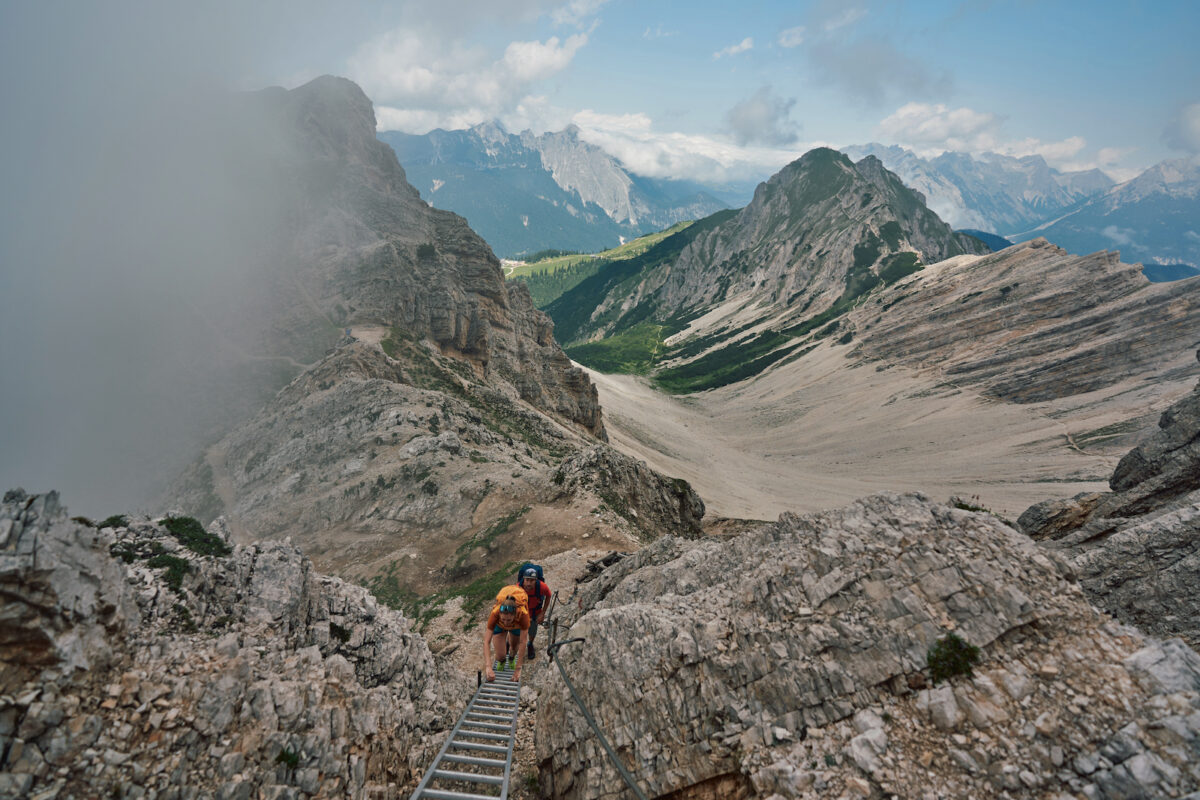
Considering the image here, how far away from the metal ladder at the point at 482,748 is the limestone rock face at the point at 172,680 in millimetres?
970

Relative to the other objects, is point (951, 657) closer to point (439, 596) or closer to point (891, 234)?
point (439, 596)

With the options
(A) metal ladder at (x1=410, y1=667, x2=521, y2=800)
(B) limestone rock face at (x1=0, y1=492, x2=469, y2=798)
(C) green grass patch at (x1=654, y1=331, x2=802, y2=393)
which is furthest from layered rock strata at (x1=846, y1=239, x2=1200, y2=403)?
(B) limestone rock face at (x1=0, y1=492, x2=469, y2=798)

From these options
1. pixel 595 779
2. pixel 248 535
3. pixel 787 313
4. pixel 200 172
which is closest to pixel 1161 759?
pixel 595 779

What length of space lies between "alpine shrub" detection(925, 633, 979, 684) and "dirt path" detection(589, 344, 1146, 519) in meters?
54.5

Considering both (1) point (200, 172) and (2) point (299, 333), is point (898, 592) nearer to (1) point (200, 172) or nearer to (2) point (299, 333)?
(2) point (299, 333)

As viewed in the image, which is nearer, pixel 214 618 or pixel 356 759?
pixel 356 759

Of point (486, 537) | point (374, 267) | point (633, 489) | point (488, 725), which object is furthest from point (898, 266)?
point (488, 725)

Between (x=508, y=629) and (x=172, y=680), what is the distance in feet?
24.6

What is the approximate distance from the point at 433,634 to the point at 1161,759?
739 inches

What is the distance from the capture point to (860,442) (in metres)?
95.6

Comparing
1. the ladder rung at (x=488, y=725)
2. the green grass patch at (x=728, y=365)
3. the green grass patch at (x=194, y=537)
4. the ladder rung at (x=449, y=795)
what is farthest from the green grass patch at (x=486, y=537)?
the green grass patch at (x=728, y=365)

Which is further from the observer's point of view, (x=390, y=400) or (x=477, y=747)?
(x=390, y=400)

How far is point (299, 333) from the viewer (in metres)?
63.4

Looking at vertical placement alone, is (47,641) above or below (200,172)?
below
